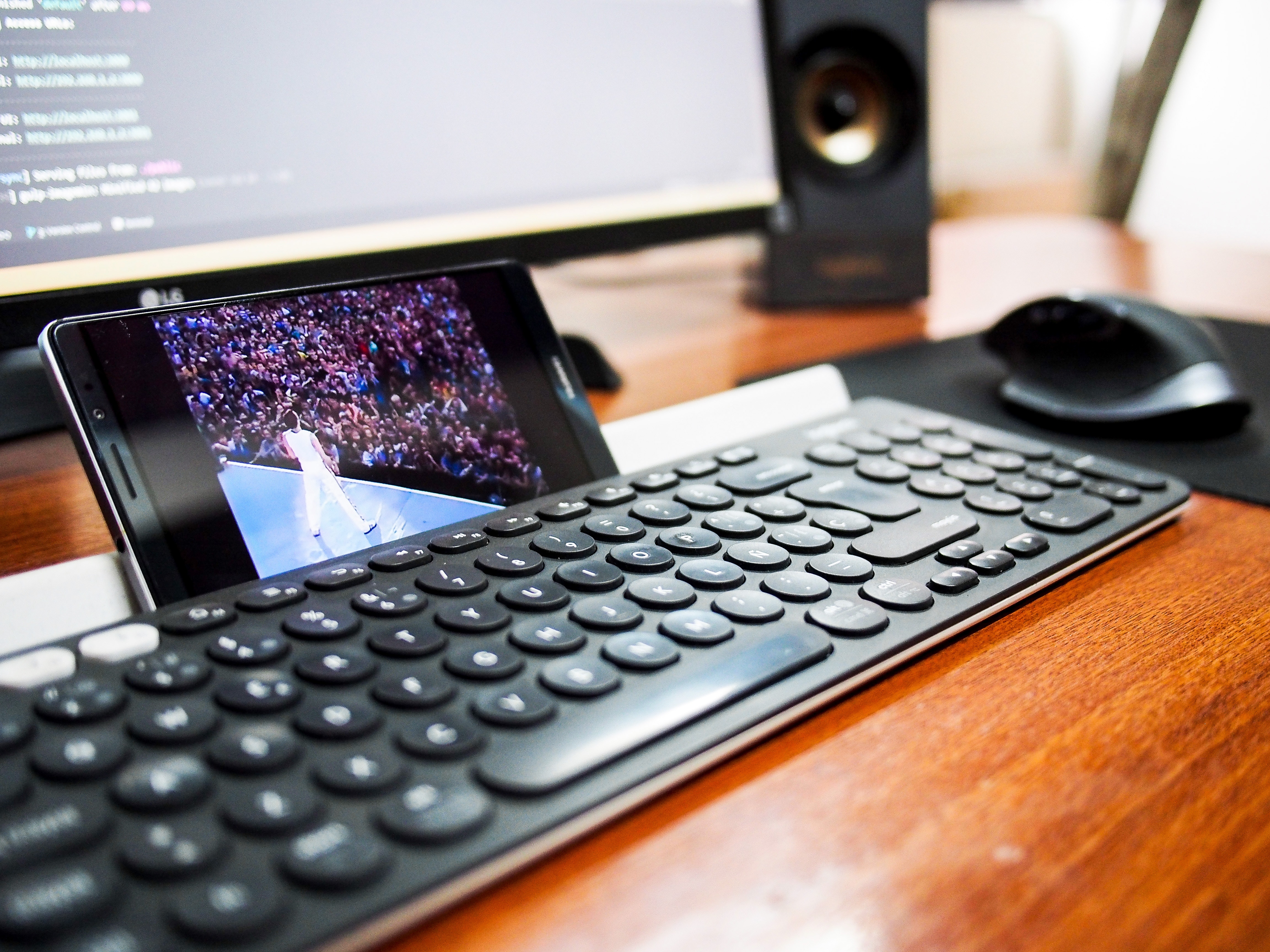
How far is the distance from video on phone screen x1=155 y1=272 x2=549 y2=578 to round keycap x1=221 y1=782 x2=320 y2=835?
0.36 feet

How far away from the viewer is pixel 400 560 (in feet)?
0.99

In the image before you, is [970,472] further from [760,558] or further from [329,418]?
[329,418]

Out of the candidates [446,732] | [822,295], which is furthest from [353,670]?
[822,295]

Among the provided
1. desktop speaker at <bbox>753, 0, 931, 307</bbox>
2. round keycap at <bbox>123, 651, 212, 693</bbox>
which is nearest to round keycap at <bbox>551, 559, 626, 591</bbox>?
round keycap at <bbox>123, 651, 212, 693</bbox>

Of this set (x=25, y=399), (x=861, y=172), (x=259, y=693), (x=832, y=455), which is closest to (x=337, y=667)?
(x=259, y=693)

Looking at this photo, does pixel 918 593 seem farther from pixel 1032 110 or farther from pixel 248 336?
pixel 1032 110

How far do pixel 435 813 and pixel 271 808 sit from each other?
0.11 feet

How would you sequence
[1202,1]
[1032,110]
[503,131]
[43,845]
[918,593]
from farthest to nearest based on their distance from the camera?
1. [1032,110]
2. [1202,1]
3. [503,131]
4. [918,593]
5. [43,845]

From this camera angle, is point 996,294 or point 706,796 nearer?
point 706,796

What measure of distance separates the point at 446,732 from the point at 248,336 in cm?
18

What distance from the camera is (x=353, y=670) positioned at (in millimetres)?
240

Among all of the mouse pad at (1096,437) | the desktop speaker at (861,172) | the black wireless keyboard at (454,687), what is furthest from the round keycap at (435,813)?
the desktop speaker at (861,172)

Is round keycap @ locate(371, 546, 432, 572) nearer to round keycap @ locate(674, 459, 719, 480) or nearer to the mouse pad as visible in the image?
round keycap @ locate(674, 459, 719, 480)

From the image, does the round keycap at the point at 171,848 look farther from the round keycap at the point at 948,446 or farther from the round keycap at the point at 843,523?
the round keycap at the point at 948,446
